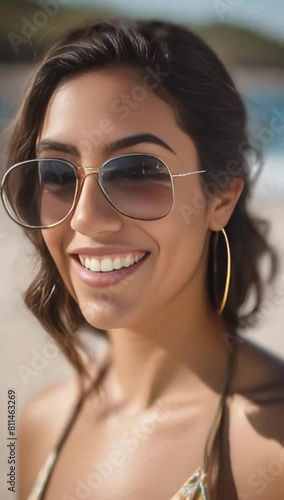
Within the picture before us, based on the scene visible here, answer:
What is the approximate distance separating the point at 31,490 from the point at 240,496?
0.38 meters

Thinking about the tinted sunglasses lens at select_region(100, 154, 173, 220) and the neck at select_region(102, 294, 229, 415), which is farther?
the neck at select_region(102, 294, 229, 415)

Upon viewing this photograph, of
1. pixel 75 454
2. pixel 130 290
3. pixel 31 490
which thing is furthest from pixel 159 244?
pixel 31 490

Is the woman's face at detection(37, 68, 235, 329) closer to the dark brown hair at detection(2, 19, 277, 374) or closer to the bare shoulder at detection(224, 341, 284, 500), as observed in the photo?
the dark brown hair at detection(2, 19, 277, 374)

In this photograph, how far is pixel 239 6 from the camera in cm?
111

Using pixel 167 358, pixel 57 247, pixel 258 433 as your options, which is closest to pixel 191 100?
pixel 57 247

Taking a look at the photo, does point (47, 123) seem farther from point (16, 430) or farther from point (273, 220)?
point (16, 430)

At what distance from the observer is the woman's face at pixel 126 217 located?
1072mm
